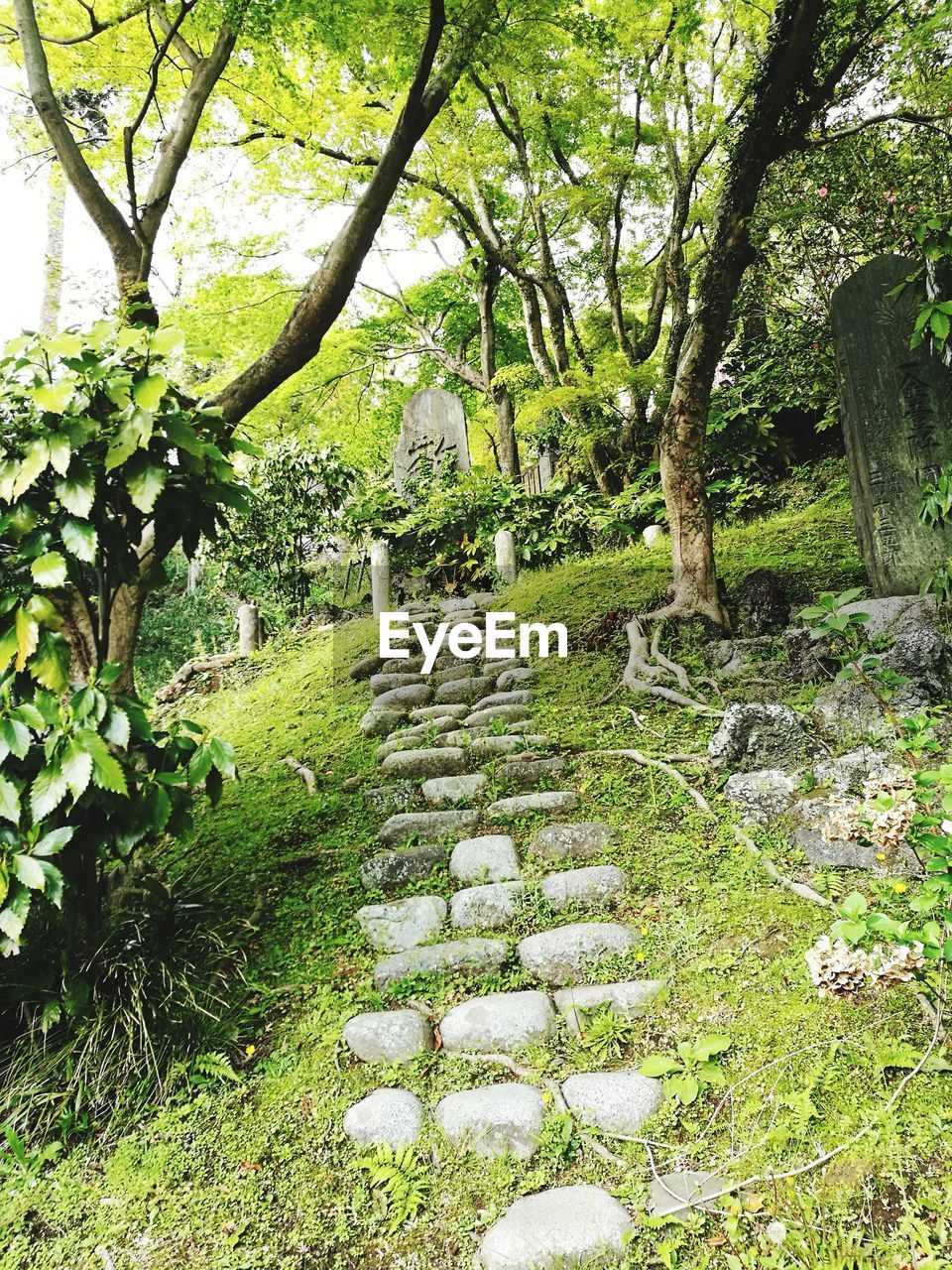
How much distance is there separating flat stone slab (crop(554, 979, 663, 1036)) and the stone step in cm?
259

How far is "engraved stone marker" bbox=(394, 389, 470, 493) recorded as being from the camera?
9.98 m

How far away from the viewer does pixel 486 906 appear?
3.34m

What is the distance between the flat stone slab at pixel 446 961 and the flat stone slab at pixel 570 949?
0.38 feet

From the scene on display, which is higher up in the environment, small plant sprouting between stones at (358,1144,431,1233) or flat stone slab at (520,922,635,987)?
flat stone slab at (520,922,635,987)

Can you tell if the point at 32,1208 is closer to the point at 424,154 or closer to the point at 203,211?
the point at 203,211

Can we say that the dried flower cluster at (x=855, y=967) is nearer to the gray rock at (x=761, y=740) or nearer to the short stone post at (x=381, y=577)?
the gray rock at (x=761, y=740)

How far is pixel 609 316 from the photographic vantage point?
39.7 ft

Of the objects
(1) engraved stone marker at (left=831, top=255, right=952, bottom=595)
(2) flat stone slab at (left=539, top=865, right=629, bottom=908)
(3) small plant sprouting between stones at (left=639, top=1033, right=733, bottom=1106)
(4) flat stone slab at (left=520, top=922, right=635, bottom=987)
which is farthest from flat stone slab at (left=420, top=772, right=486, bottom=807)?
(1) engraved stone marker at (left=831, top=255, right=952, bottom=595)

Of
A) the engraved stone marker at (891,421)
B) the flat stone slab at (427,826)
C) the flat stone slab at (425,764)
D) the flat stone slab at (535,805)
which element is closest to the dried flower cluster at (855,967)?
the flat stone slab at (535,805)

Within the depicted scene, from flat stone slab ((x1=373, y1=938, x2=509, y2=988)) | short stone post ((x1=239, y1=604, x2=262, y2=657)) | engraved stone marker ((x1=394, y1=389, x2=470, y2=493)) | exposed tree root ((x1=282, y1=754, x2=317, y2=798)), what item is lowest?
flat stone slab ((x1=373, y1=938, x2=509, y2=988))

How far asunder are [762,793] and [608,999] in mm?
1373

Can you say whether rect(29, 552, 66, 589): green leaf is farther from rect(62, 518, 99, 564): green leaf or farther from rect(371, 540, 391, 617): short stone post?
rect(371, 540, 391, 617): short stone post

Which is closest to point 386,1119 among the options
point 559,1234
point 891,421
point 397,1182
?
point 397,1182

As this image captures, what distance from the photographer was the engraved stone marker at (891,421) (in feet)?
16.1
